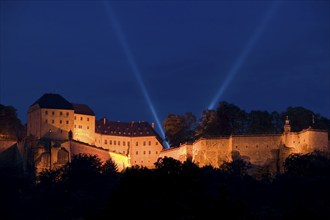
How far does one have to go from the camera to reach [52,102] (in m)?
133

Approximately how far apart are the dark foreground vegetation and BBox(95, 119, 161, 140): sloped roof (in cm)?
1568

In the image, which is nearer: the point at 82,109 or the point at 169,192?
the point at 169,192

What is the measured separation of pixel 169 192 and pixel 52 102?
222 feet

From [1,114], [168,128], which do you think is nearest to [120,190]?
[1,114]

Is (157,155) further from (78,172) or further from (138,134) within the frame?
(78,172)

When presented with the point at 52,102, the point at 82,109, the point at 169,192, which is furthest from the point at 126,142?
the point at 169,192

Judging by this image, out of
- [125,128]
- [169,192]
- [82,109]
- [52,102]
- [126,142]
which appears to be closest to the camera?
[169,192]

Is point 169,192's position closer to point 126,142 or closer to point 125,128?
point 126,142

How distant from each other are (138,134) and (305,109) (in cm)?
2648

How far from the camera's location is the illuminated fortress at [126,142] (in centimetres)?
11487

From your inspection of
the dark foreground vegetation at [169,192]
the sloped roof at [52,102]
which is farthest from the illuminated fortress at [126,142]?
the dark foreground vegetation at [169,192]

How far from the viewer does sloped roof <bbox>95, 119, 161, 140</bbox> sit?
14238 centimetres

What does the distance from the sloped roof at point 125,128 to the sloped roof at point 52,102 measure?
8.07 m

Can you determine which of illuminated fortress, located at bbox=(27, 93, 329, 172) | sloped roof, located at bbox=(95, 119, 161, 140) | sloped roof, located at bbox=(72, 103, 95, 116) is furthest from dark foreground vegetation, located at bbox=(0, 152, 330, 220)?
sloped roof, located at bbox=(95, 119, 161, 140)
